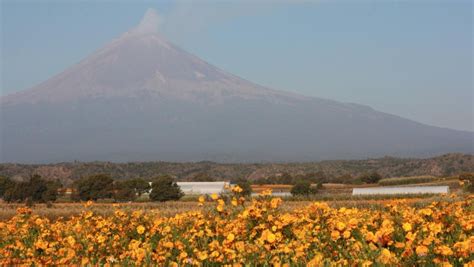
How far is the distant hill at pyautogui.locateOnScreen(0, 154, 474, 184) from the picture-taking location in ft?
304

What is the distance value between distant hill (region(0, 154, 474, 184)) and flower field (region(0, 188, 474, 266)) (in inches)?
3138

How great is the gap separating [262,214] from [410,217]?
88.8 inches

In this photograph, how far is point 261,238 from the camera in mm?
8750

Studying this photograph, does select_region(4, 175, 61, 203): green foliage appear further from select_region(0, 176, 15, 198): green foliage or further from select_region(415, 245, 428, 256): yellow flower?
select_region(415, 245, 428, 256): yellow flower

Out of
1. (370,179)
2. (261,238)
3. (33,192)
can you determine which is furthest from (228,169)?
(261,238)

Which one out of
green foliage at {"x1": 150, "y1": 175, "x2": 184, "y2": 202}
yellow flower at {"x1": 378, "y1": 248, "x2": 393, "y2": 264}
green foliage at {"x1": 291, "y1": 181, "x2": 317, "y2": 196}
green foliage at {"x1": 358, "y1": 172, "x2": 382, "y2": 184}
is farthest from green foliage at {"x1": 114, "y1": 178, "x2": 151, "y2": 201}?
yellow flower at {"x1": 378, "y1": 248, "x2": 393, "y2": 264}

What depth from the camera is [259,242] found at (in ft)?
28.8

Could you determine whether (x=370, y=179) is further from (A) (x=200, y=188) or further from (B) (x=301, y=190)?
(B) (x=301, y=190)

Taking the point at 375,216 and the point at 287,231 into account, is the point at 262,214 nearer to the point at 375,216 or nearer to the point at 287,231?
the point at 287,231

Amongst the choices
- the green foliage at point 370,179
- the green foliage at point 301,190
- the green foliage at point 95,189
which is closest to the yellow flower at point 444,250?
the green foliage at point 301,190

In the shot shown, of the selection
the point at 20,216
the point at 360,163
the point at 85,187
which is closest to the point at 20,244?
the point at 20,216

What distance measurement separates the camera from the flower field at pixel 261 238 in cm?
778

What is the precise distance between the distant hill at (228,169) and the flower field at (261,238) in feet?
262

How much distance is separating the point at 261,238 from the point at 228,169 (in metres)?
98.7
